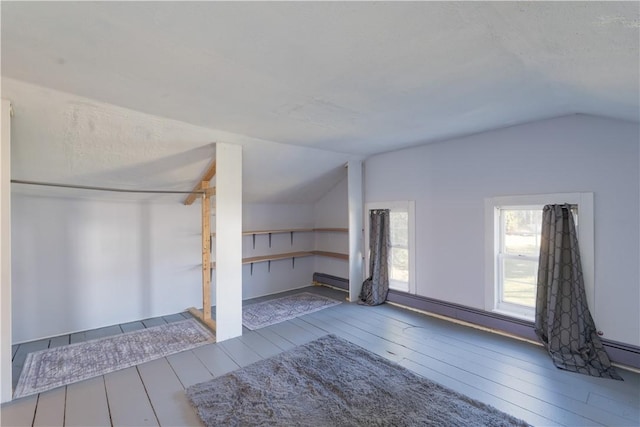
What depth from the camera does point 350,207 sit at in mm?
4918

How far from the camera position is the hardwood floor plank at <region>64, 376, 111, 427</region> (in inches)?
81.8

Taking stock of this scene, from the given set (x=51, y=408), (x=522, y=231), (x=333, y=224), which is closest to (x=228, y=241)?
(x=51, y=408)

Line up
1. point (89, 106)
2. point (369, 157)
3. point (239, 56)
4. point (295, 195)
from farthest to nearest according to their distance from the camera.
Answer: point (295, 195) → point (369, 157) → point (89, 106) → point (239, 56)

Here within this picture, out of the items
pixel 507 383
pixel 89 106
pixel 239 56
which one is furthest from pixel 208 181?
pixel 507 383

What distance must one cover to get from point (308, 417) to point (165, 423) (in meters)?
1.01

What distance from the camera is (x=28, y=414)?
213 cm

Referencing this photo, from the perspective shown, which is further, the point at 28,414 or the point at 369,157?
the point at 369,157

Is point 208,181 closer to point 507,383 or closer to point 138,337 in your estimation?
point 138,337

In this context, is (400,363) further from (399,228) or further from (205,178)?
(205,178)

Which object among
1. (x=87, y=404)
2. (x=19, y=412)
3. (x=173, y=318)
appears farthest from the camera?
(x=173, y=318)

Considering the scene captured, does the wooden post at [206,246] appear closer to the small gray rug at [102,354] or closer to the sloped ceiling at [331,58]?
the small gray rug at [102,354]

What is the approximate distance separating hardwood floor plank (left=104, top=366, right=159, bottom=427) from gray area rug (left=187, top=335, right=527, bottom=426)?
12.4 inches

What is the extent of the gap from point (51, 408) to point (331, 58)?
10.6ft

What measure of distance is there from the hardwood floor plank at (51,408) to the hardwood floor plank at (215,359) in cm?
105
